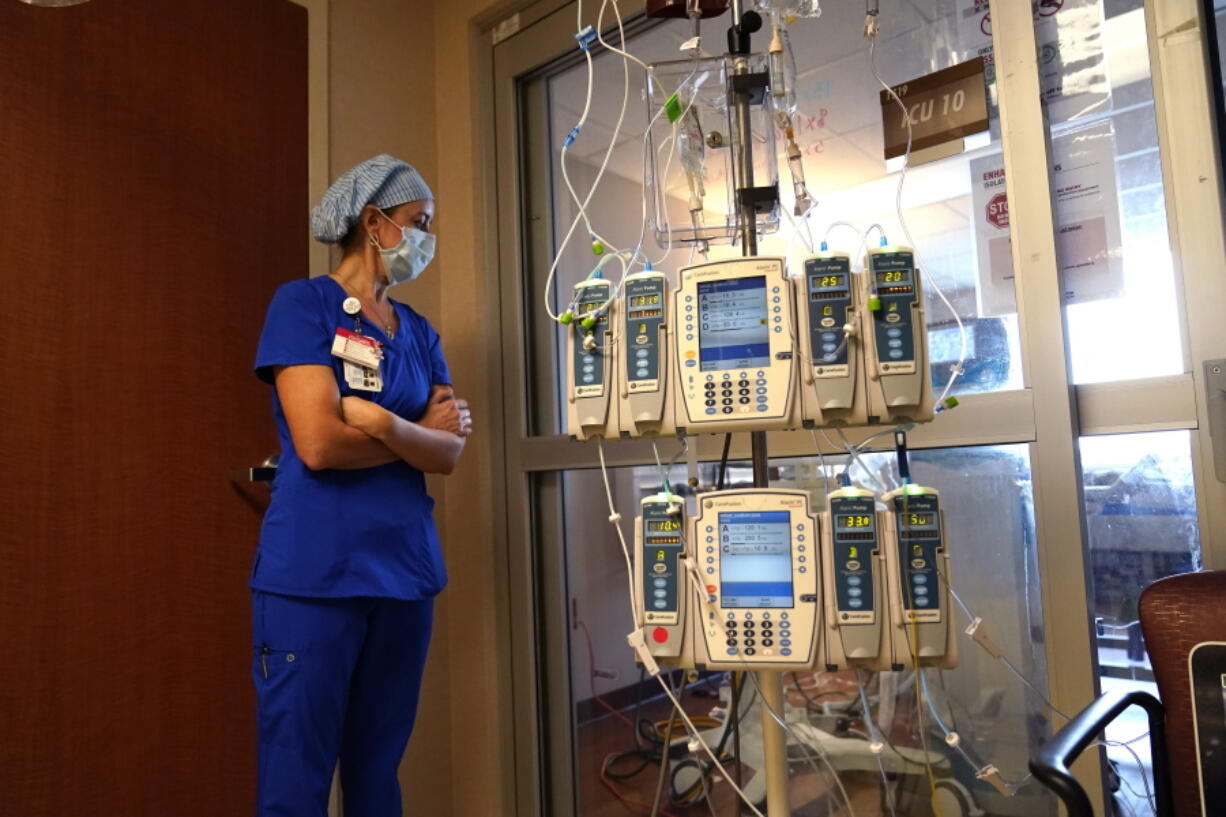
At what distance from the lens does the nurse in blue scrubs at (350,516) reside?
1310mm

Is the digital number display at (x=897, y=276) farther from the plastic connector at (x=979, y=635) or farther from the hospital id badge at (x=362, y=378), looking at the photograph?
the hospital id badge at (x=362, y=378)

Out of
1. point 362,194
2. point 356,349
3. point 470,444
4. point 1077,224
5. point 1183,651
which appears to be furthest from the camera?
point 470,444

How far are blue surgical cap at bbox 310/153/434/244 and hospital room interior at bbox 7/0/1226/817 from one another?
1cm

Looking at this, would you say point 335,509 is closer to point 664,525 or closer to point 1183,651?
point 664,525

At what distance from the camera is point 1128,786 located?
4.10 feet

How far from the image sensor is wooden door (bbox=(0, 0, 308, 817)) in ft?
4.65

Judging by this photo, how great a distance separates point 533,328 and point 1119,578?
1404mm

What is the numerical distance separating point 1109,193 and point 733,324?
711 mm

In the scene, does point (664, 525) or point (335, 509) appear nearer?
point (664, 525)

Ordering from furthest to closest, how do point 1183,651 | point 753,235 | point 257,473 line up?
point 257,473
point 753,235
point 1183,651

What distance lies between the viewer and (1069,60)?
51.6 inches

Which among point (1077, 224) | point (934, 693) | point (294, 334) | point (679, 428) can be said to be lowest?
point (934, 693)

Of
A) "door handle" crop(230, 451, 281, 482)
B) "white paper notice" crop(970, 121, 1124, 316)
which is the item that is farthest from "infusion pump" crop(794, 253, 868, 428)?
"door handle" crop(230, 451, 281, 482)

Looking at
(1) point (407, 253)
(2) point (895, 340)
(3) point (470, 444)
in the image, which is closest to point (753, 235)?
(2) point (895, 340)
